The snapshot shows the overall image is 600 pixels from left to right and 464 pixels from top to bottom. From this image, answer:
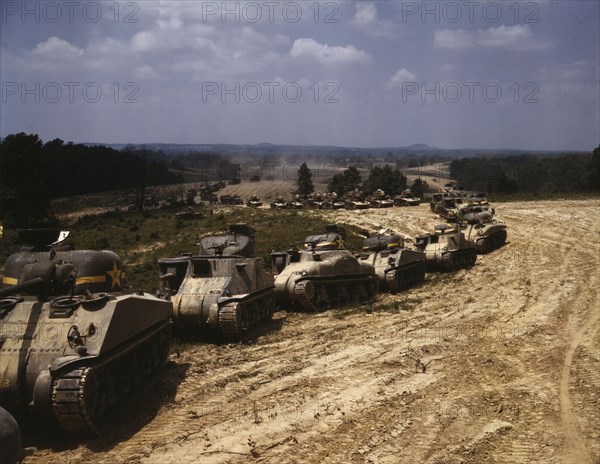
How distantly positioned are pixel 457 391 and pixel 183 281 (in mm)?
7050

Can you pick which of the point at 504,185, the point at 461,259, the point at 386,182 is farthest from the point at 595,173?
the point at 461,259

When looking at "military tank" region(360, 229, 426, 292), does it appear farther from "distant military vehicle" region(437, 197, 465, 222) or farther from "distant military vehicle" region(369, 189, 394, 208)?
"distant military vehicle" region(369, 189, 394, 208)

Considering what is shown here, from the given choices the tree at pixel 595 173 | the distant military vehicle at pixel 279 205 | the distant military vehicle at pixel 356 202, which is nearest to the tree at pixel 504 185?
the tree at pixel 595 173

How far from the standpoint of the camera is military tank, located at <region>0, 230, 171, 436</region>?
8.04 m

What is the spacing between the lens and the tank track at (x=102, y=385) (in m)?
7.83

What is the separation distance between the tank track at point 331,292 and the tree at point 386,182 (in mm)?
51563

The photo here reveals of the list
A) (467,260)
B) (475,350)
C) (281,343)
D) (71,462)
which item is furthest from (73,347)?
(467,260)

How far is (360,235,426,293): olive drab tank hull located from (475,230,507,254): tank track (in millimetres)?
6791

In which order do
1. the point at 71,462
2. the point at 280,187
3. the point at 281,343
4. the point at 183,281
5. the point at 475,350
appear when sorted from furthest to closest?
the point at 280,187 < the point at 183,281 < the point at 281,343 < the point at 475,350 < the point at 71,462

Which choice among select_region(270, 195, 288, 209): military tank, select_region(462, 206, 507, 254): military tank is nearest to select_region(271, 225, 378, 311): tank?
select_region(462, 206, 507, 254): military tank

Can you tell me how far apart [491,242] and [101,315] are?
23960 millimetres

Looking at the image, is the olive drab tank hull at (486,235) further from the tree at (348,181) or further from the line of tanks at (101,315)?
the tree at (348,181)

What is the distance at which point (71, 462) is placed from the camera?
7.64 meters

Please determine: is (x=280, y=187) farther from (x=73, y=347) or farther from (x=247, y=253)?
(x=73, y=347)
